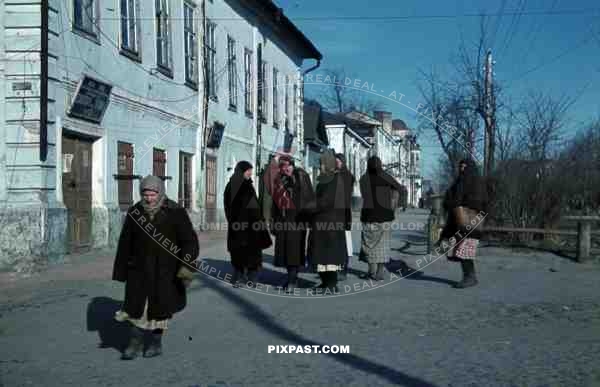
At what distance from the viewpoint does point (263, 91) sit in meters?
28.7

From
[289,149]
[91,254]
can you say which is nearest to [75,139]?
[91,254]

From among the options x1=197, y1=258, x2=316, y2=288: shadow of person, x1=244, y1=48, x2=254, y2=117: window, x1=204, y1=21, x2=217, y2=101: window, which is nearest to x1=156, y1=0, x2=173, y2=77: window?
x1=204, y1=21, x2=217, y2=101: window

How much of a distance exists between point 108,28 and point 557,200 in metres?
9.94

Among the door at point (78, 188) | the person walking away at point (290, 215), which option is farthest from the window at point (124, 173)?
the person walking away at point (290, 215)

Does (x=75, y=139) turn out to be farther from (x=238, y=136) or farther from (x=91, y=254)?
(x=238, y=136)

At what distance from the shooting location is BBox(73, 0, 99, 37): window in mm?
13430

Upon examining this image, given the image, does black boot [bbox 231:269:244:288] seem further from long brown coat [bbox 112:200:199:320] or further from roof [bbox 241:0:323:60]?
roof [bbox 241:0:323:60]

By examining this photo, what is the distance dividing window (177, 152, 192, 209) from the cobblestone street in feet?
28.9

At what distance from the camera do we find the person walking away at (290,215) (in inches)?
376

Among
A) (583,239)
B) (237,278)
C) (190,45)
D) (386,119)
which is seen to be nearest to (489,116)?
(583,239)

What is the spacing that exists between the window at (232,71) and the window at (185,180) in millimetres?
4247

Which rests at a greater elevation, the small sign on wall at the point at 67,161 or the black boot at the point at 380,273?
the small sign on wall at the point at 67,161

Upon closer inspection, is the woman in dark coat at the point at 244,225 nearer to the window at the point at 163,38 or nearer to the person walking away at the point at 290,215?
the person walking away at the point at 290,215

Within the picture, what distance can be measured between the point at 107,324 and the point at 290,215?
3085 mm
